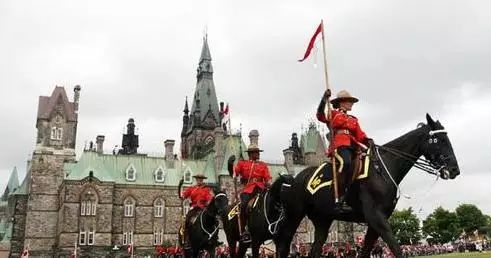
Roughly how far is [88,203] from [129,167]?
335 inches

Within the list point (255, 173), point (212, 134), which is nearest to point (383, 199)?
point (255, 173)

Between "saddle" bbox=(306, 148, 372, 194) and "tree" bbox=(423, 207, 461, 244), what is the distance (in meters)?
104

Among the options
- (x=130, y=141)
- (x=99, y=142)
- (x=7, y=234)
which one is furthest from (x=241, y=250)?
(x=130, y=141)

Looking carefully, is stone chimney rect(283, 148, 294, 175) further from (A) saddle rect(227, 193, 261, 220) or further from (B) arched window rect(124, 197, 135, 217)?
(A) saddle rect(227, 193, 261, 220)

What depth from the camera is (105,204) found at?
66500 mm

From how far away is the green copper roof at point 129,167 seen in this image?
68.2 metres

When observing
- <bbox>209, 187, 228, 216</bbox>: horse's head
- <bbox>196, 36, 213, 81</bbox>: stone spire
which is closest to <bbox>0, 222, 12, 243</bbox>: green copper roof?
<bbox>196, 36, 213, 81</bbox>: stone spire

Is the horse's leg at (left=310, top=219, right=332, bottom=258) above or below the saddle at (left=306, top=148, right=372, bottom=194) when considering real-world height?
below

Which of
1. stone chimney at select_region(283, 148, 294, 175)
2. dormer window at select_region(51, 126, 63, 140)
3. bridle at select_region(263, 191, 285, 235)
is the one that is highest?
dormer window at select_region(51, 126, 63, 140)

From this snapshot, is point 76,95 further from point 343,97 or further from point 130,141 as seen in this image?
point 343,97

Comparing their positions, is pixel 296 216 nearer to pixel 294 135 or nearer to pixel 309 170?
pixel 309 170

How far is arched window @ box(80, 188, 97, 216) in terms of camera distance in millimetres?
64875

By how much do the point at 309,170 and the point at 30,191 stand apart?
6389 centimetres

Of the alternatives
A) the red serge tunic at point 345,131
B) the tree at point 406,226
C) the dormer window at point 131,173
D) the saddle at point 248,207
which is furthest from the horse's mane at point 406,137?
the tree at point 406,226
